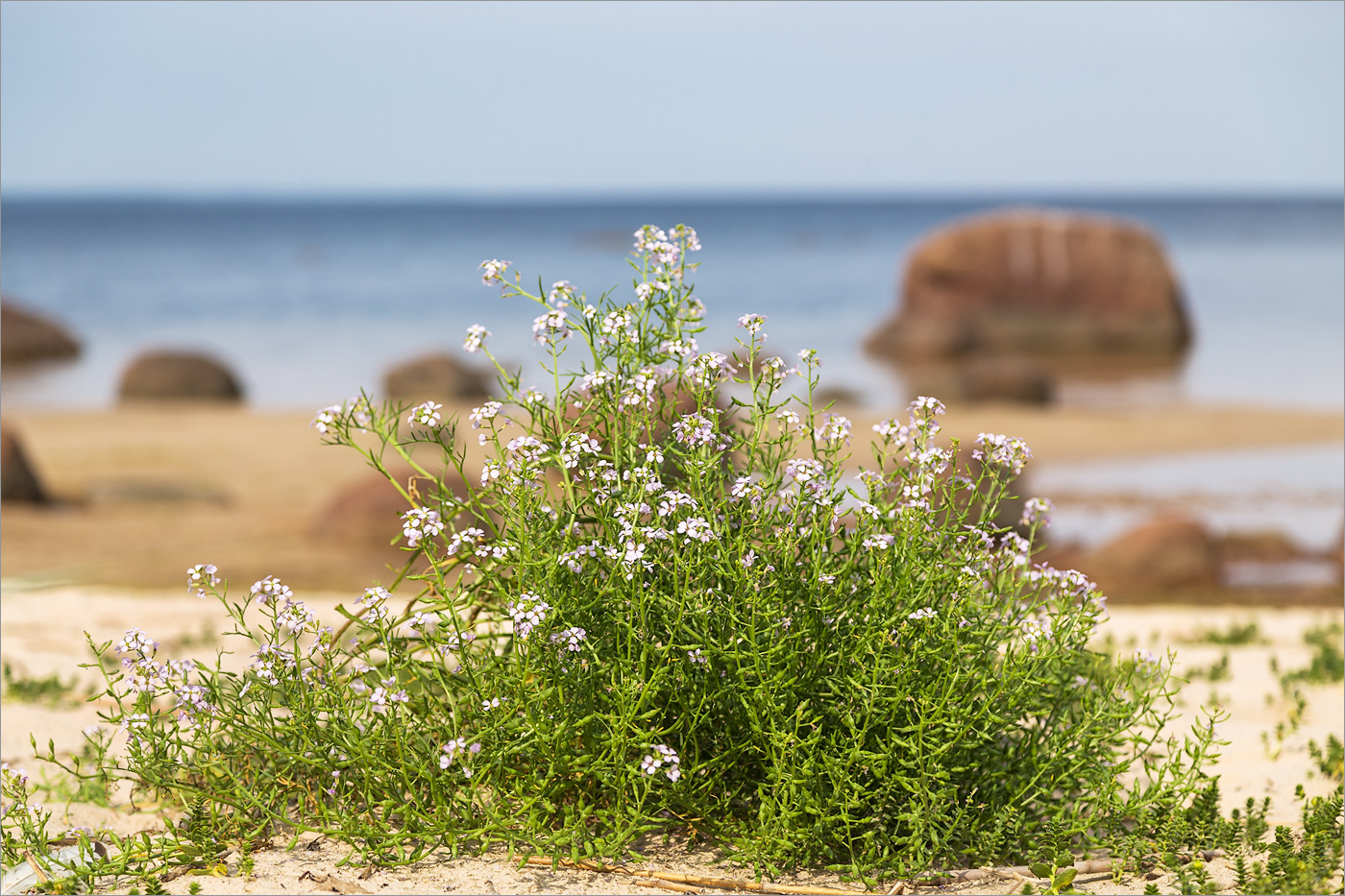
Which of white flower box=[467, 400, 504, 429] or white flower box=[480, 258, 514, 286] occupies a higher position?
white flower box=[480, 258, 514, 286]

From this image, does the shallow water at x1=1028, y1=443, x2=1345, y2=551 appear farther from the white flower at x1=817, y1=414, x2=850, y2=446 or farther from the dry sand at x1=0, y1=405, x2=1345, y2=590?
the white flower at x1=817, y1=414, x2=850, y2=446

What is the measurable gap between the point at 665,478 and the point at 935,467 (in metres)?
0.76

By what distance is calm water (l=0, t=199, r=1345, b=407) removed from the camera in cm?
2547

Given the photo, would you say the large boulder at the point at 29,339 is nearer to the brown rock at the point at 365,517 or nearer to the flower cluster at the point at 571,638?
the brown rock at the point at 365,517

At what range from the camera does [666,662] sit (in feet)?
10.4

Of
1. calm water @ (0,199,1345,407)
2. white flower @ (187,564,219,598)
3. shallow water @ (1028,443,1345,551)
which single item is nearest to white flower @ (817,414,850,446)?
white flower @ (187,564,219,598)

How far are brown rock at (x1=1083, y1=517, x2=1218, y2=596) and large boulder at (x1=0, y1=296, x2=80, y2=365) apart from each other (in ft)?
73.2

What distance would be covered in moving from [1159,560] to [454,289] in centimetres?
3494

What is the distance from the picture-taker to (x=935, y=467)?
3.43m

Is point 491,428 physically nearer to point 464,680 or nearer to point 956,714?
point 464,680

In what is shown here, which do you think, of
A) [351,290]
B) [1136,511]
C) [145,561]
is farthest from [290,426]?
[351,290]

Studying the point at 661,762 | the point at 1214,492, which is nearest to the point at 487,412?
the point at 661,762

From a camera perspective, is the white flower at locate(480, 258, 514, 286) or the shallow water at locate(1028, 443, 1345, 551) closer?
the white flower at locate(480, 258, 514, 286)

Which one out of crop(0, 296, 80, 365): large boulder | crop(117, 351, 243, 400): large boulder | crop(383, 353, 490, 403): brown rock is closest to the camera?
crop(117, 351, 243, 400): large boulder
